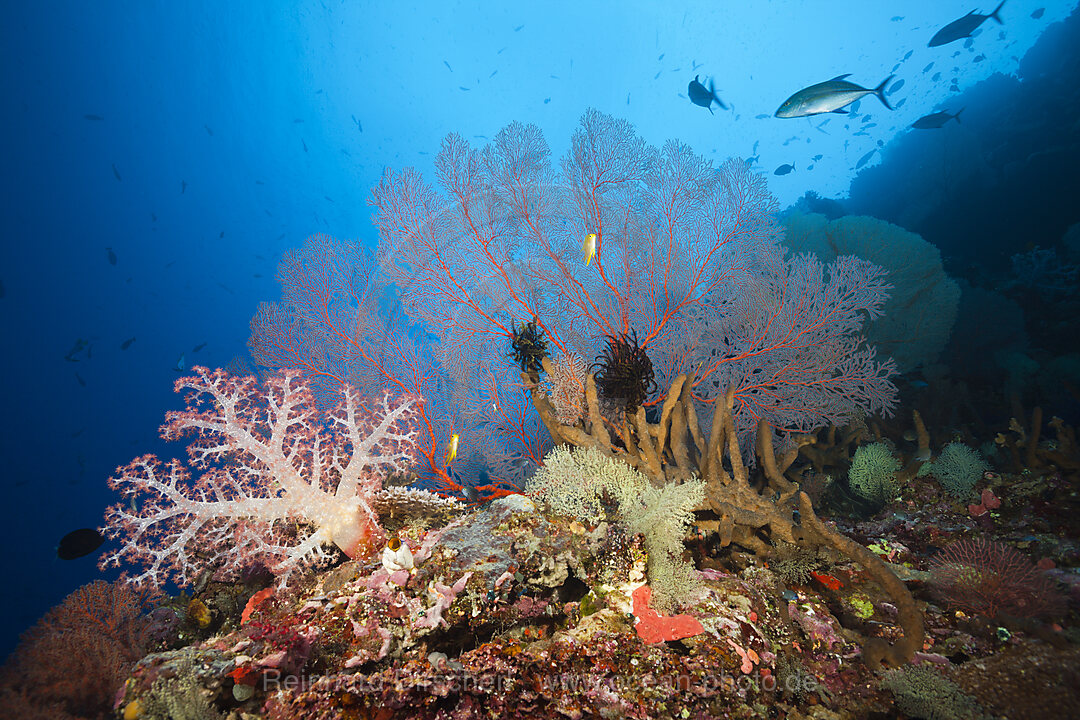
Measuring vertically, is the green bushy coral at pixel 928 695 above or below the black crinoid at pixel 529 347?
below

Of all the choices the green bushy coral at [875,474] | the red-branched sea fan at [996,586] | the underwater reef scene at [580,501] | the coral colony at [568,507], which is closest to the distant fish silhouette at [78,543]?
the underwater reef scene at [580,501]

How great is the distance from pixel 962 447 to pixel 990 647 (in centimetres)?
344

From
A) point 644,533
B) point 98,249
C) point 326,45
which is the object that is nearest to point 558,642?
point 644,533

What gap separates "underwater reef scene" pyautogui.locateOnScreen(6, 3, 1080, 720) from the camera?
184cm

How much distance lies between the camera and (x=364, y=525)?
2879mm

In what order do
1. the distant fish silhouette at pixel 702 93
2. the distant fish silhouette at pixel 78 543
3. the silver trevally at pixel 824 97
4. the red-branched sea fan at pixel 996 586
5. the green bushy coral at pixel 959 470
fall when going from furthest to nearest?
the distant fish silhouette at pixel 702 93 → the distant fish silhouette at pixel 78 543 → the silver trevally at pixel 824 97 → the green bushy coral at pixel 959 470 → the red-branched sea fan at pixel 996 586

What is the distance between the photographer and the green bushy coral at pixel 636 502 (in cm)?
236

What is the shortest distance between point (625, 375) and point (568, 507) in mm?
1429

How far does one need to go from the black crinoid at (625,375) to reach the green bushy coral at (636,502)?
2.27ft

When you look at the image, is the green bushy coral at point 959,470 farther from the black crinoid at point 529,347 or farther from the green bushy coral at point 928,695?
the black crinoid at point 529,347

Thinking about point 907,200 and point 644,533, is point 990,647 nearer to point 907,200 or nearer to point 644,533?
point 644,533

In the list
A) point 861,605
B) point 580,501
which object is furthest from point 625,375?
point 861,605

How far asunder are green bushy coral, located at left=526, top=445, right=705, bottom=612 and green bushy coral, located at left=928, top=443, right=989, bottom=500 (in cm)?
364

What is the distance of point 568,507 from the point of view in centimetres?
283
